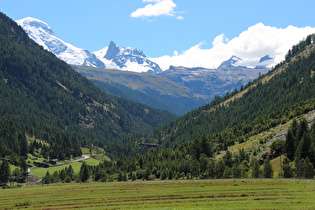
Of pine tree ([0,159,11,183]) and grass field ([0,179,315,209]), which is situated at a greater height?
grass field ([0,179,315,209])

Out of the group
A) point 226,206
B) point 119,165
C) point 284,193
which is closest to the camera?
point 226,206

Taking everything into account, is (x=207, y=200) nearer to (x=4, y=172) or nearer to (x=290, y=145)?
(x=290, y=145)

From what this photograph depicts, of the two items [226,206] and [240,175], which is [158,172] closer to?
[240,175]

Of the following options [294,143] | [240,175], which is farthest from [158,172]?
[294,143]

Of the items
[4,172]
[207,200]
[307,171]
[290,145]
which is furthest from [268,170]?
[4,172]

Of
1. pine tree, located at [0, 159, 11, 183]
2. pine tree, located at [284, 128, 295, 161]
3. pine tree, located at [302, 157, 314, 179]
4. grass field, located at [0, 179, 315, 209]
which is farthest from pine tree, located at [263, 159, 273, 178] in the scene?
pine tree, located at [0, 159, 11, 183]

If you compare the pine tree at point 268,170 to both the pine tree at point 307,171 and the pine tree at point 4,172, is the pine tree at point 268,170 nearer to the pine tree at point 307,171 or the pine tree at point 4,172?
the pine tree at point 307,171

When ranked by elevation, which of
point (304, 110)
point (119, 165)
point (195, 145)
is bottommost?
point (119, 165)

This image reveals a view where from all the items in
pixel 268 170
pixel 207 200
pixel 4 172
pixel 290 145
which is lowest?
pixel 4 172

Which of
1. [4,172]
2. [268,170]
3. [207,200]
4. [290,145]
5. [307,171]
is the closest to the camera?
[207,200]

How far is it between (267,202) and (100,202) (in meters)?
36.1

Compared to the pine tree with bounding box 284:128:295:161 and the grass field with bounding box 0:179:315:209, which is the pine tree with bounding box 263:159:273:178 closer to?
the grass field with bounding box 0:179:315:209

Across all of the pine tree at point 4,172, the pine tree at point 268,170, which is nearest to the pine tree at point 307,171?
the pine tree at point 268,170

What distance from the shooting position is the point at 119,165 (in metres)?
180
